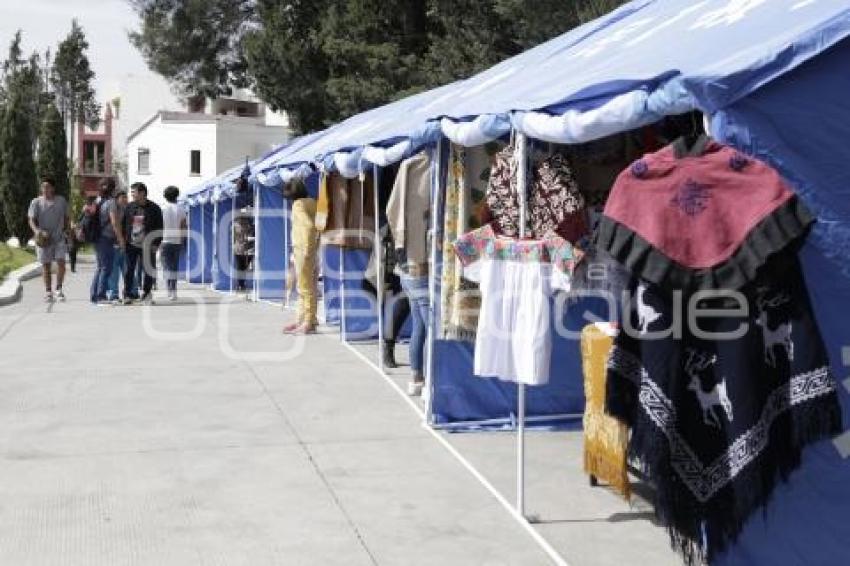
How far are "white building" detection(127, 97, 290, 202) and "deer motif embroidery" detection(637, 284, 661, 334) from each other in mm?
44407

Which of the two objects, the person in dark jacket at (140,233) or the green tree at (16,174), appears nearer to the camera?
the person in dark jacket at (140,233)

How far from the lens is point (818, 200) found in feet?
11.5

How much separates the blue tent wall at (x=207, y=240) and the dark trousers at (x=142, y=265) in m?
5.54

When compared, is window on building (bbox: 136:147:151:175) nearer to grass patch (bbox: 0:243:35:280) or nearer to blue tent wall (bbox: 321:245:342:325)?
grass patch (bbox: 0:243:35:280)

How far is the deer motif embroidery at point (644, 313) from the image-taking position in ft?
12.5

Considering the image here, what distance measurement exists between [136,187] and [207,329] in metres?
3.64

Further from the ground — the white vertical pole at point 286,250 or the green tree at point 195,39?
the green tree at point 195,39

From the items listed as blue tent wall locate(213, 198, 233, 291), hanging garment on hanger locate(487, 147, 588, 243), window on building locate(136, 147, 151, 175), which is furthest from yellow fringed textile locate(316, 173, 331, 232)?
window on building locate(136, 147, 151, 175)

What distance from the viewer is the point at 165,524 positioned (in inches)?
189

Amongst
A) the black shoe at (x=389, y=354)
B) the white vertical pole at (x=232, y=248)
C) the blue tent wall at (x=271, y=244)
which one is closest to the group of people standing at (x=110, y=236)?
the blue tent wall at (x=271, y=244)

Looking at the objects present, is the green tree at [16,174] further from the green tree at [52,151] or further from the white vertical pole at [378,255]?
the white vertical pole at [378,255]

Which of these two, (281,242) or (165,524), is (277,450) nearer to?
(165,524)

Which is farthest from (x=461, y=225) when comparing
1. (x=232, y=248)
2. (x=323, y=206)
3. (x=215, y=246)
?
(x=215, y=246)

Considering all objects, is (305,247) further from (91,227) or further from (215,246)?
(215,246)
